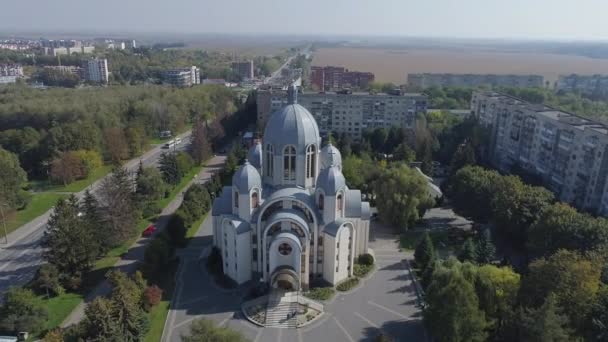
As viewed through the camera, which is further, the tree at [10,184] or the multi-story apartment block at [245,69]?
the multi-story apartment block at [245,69]

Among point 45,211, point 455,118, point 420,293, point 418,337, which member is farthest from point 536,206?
point 45,211

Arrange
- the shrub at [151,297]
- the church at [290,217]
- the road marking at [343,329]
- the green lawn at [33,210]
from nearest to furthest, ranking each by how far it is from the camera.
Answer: the road marking at [343,329] < the shrub at [151,297] < the church at [290,217] < the green lawn at [33,210]

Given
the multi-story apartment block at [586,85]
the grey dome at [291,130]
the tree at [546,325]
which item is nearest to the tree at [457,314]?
the tree at [546,325]

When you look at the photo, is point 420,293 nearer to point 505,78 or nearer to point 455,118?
point 455,118

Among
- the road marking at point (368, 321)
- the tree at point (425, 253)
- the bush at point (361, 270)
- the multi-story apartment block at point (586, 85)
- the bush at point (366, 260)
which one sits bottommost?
the road marking at point (368, 321)

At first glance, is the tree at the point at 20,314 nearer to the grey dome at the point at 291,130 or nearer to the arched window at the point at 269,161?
the arched window at the point at 269,161
